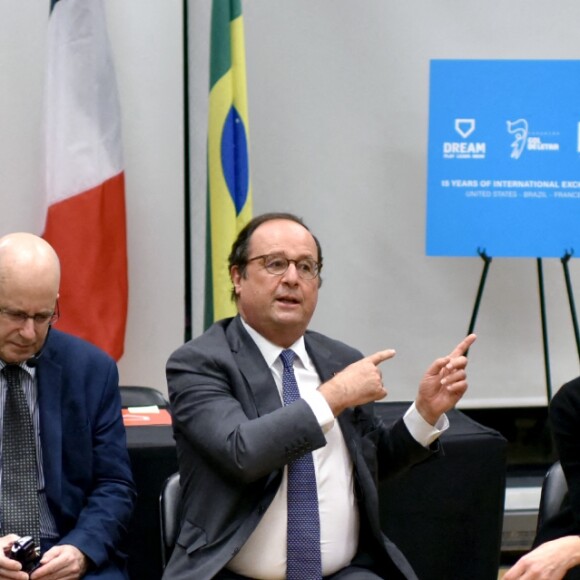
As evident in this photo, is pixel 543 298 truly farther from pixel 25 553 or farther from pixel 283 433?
pixel 25 553

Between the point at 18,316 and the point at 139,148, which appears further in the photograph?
the point at 139,148

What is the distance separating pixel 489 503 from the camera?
3576mm

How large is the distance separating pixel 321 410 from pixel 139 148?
2.71 m

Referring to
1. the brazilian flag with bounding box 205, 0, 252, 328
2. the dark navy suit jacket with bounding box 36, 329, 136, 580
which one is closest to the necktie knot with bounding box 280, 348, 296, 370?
the dark navy suit jacket with bounding box 36, 329, 136, 580

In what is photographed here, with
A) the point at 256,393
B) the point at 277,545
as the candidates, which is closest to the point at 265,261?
the point at 256,393

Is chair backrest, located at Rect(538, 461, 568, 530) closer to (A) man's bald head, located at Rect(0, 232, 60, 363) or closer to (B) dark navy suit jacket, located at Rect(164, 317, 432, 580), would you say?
(B) dark navy suit jacket, located at Rect(164, 317, 432, 580)

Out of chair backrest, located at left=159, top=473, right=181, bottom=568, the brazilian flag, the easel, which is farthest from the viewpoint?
the easel

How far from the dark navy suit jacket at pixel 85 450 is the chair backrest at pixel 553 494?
3.51ft

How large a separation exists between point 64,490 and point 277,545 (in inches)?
22.4

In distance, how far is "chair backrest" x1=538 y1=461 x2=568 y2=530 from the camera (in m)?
2.67

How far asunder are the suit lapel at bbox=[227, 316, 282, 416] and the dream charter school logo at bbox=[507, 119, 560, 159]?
90.0 inches

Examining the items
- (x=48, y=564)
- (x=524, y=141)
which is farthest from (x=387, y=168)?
(x=48, y=564)

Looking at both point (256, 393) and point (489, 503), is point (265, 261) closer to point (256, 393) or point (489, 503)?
point (256, 393)

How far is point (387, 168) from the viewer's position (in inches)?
201
